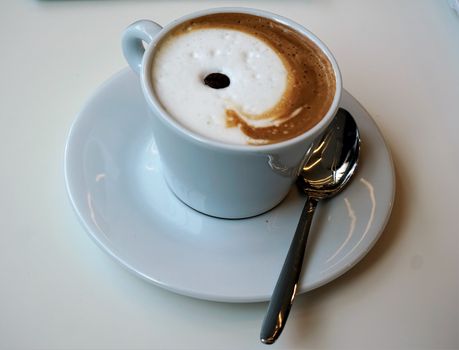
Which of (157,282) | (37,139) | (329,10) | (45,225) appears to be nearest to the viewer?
(157,282)

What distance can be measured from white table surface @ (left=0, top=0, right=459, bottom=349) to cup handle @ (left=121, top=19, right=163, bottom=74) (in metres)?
0.21

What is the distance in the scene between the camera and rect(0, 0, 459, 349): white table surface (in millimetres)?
677

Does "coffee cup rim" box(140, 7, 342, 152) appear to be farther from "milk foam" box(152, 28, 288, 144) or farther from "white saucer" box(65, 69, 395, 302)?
"white saucer" box(65, 69, 395, 302)

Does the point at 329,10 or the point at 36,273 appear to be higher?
the point at 329,10

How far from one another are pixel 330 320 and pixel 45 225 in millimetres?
451

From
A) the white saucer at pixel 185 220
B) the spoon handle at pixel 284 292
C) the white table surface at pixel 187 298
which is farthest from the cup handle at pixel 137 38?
the spoon handle at pixel 284 292

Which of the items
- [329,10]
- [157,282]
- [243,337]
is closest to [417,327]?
[243,337]

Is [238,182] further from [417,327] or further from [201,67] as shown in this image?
[417,327]

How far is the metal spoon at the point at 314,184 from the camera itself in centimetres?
63

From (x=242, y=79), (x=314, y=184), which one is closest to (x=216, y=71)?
(x=242, y=79)

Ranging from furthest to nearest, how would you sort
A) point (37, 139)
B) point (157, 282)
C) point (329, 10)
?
point (329, 10) → point (37, 139) → point (157, 282)

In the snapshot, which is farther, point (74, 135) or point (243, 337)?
point (74, 135)

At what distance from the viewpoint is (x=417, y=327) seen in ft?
2.28

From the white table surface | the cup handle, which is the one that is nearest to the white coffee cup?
the cup handle
